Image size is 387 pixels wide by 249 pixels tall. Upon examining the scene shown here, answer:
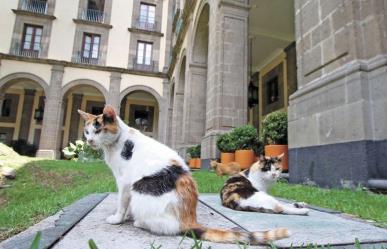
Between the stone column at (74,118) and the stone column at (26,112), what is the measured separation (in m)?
3.26

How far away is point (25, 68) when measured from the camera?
17812mm

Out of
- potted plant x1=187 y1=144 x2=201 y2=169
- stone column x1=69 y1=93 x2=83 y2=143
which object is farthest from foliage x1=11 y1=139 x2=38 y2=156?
potted plant x1=187 y1=144 x2=201 y2=169

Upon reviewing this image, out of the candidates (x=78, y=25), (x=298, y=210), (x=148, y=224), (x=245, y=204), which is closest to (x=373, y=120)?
(x=298, y=210)

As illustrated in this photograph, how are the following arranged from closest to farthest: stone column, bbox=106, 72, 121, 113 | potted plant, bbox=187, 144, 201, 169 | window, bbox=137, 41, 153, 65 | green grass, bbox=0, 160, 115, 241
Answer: green grass, bbox=0, 160, 115, 241
potted plant, bbox=187, 144, 201, 169
stone column, bbox=106, 72, 121, 113
window, bbox=137, 41, 153, 65

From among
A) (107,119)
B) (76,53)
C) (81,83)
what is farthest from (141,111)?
(107,119)

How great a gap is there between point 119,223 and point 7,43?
2076cm

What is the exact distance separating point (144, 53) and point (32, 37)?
7466 millimetres

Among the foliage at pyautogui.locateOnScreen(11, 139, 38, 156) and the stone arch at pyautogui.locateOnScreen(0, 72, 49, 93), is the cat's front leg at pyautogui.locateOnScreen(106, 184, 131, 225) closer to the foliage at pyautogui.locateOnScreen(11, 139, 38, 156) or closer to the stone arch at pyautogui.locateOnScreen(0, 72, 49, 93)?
the stone arch at pyautogui.locateOnScreen(0, 72, 49, 93)

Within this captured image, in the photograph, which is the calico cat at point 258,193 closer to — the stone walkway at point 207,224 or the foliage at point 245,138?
the stone walkway at point 207,224

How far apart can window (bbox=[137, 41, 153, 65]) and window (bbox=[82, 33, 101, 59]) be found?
2.88m

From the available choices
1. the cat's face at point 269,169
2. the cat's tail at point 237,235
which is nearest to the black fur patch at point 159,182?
the cat's tail at point 237,235

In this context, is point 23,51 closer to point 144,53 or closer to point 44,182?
point 144,53

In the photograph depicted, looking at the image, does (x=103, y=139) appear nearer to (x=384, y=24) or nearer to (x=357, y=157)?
(x=357, y=157)

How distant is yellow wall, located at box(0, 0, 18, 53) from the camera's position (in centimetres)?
1791
